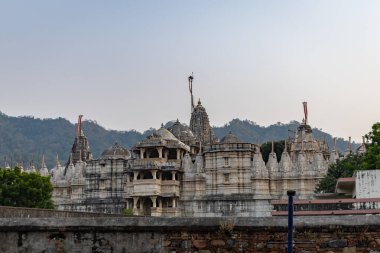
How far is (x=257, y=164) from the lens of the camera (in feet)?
178

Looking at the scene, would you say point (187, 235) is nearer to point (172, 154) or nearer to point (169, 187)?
point (169, 187)

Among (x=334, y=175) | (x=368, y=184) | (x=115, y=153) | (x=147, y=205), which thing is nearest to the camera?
(x=368, y=184)

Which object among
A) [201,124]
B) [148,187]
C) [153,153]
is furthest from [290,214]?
[201,124]

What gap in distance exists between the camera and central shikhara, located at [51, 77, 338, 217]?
176 feet

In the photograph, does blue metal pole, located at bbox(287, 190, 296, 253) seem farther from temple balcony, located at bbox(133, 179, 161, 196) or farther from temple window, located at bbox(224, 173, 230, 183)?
temple balcony, located at bbox(133, 179, 161, 196)

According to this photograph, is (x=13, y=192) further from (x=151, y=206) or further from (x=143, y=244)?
(x=143, y=244)

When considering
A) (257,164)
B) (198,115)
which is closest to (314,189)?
(257,164)

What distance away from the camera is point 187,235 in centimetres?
1116

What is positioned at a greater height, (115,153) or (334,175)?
(115,153)

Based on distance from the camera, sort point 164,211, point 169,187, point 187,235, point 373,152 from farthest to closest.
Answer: point 169,187 < point 164,211 < point 373,152 < point 187,235

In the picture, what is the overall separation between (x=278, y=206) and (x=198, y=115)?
50.3 meters

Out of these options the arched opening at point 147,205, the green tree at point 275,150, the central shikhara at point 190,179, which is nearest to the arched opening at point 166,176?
the central shikhara at point 190,179

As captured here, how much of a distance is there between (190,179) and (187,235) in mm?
45883

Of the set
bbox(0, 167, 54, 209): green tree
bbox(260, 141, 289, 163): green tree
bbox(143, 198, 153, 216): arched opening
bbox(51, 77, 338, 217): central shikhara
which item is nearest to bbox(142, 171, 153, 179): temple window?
bbox(51, 77, 338, 217): central shikhara
